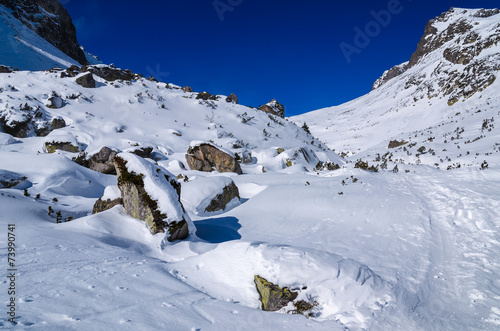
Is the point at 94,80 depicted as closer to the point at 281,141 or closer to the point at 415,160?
the point at 281,141

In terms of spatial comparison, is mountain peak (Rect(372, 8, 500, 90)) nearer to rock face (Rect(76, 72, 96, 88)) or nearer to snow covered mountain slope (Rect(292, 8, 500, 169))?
snow covered mountain slope (Rect(292, 8, 500, 169))

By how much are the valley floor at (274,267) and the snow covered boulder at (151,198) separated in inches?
11.4

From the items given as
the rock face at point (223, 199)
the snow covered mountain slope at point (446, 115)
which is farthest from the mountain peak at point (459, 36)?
the rock face at point (223, 199)

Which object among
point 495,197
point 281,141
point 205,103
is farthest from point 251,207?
point 205,103

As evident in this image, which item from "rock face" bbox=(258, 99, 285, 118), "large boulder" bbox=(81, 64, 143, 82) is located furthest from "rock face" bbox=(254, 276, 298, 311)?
"large boulder" bbox=(81, 64, 143, 82)

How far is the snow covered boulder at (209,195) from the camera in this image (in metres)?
7.94

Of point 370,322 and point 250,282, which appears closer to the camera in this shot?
point 370,322

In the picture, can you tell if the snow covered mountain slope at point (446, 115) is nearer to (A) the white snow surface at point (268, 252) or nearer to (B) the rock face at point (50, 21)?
(A) the white snow surface at point (268, 252)

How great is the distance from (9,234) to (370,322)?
5.46 meters

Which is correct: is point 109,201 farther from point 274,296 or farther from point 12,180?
point 274,296

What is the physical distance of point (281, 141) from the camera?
21.7 metres

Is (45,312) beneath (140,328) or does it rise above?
above

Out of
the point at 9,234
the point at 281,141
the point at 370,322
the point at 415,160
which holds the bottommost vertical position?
the point at 370,322

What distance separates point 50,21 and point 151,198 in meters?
53.5
